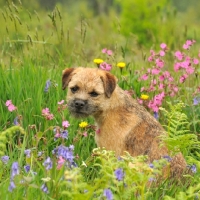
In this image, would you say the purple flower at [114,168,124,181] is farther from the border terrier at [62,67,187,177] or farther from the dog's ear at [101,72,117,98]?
the dog's ear at [101,72,117,98]

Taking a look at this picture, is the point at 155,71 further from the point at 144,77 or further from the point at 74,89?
the point at 74,89

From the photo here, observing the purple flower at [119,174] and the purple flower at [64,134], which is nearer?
the purple flower at [119,174]

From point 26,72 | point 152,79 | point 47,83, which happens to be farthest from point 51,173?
point 152,79

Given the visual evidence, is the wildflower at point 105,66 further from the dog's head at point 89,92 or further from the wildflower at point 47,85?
the dog's head at point 89,92

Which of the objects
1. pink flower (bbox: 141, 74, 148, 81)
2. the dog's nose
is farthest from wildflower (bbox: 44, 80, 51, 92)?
pink flower (bbox: 141, 74, 148, 81)

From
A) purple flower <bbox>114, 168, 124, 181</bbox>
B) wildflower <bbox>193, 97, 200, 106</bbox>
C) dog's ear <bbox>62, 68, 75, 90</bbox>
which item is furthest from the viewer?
wildflower <bbox>193, 97, 200, 106</bbox>

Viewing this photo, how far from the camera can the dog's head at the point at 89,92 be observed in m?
5.53

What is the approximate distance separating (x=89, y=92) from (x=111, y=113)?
A: 0.96ft

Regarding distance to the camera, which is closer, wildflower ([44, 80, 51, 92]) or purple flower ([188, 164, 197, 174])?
purple flower ([188, 164, 197, 174])

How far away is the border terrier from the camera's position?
5.41 meters

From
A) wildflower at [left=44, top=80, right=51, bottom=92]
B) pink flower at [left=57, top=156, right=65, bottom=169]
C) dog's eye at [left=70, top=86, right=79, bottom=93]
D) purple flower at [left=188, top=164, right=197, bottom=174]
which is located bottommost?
purple flower at [left=188, top=164, right=197, bottom=174]

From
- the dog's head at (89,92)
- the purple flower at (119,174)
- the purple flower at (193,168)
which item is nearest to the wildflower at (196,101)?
the dog's head at (89,92)

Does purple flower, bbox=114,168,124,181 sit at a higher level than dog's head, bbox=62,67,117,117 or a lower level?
higher

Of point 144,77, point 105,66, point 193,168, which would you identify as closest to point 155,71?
point 144,77
